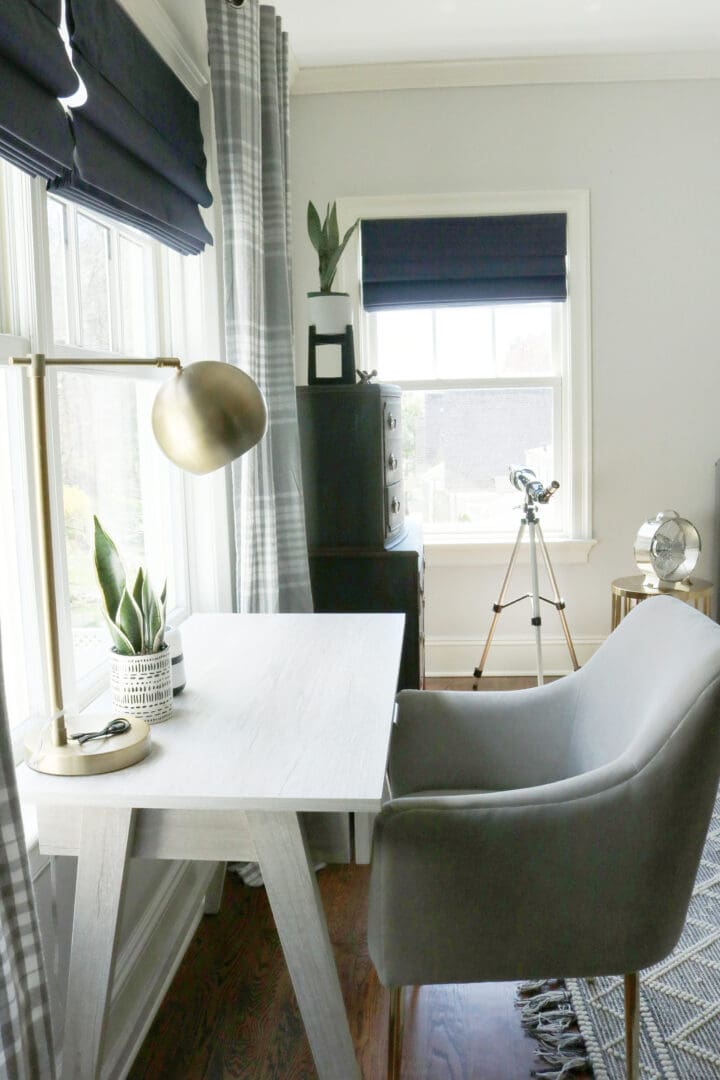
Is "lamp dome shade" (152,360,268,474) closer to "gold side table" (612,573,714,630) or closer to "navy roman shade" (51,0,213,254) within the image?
"navy roman shade" (51,0,213,254)

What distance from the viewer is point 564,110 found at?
398 cm

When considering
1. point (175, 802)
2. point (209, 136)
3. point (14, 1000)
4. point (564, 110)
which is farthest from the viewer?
point (564, 110)

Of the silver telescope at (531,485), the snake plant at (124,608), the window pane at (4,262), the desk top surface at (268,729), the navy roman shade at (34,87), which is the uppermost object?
the navy roman shade at (34,87)

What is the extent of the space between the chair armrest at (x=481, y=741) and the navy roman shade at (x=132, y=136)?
47.6 inches

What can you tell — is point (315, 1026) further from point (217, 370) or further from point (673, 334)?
point (673, 334)

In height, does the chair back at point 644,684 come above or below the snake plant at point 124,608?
below

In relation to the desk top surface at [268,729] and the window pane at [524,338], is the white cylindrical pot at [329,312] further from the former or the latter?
the window pane at [524,338]

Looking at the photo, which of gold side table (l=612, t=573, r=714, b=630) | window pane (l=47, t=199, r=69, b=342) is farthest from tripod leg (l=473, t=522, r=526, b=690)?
window pane (l=47, t=199, r=69, b=342)

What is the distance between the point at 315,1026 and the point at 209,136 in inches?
88.9

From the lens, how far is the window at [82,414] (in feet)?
5.46

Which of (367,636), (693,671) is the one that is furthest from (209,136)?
(693,671)

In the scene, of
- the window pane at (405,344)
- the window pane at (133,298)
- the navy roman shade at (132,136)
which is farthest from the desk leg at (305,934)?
the window pane at (405,344)

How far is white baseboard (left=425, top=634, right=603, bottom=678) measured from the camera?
4312 mm

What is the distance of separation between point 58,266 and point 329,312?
3.60 ft
